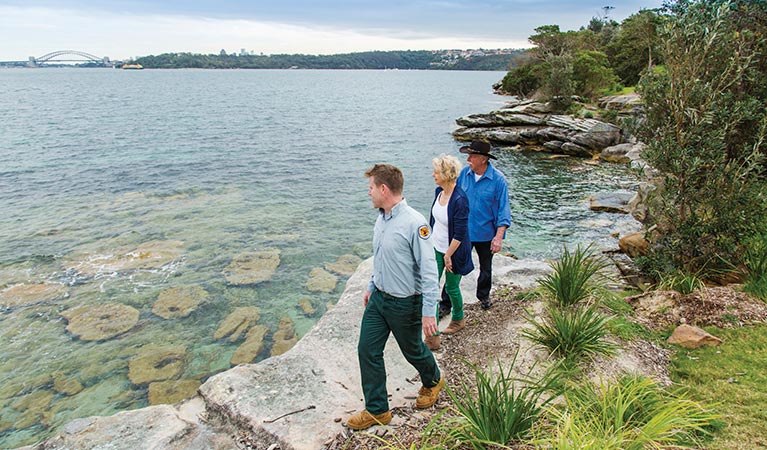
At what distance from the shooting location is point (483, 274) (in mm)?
6406

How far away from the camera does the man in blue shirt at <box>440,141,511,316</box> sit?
571 centimetres

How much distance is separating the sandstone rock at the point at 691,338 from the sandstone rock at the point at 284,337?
637cm

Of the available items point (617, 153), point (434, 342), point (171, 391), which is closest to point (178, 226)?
point (171, 391)

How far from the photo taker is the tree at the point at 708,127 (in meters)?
6.14

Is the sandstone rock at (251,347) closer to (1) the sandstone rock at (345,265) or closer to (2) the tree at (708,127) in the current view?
(1) the sandstone rock at (345,265)

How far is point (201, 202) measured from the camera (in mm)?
18672

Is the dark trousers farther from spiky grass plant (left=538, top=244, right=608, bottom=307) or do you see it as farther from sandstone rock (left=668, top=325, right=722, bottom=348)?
sandstone rock (left=668, top=325, right=722, bottom=348)

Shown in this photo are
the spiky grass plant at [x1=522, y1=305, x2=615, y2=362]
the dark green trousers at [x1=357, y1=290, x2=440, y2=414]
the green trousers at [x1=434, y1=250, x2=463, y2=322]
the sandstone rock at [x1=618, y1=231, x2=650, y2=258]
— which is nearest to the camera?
the dark green trousers at [x1=357, y1=290, x2=440, y2=414]

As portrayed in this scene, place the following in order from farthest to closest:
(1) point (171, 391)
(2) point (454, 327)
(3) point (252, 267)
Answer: (3) point (252, 267) → (1) point (171, 391) → (2) point (454, 327)

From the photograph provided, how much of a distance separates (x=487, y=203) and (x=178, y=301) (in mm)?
7990

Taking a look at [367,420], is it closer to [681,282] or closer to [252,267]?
[681,282]

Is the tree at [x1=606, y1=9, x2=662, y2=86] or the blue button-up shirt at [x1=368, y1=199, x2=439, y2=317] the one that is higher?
the tree at [x1=606, y1=9, x2=662, y2=86]

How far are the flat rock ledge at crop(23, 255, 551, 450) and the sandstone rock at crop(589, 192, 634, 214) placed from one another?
13.7 m

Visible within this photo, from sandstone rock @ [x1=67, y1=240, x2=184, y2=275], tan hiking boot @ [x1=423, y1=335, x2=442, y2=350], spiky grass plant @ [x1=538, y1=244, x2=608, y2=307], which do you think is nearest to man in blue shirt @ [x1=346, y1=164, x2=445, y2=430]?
tan hiking boot @ [x1=423, y1=335, x2=442, y2=350]
